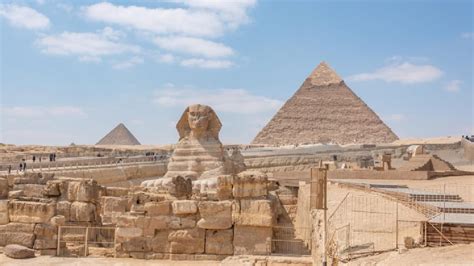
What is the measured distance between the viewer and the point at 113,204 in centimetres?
970

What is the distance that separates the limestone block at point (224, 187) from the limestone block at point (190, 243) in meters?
0.62

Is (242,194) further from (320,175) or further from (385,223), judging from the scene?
(385,223)

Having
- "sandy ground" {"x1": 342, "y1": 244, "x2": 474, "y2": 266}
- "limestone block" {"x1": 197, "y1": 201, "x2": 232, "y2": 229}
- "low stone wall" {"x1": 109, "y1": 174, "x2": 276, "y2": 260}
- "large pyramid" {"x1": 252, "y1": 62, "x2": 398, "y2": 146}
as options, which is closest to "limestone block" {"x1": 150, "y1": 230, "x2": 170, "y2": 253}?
"low stone wall" {"x1": 109, "y1": 174, "x2": 276, "y2": 260}

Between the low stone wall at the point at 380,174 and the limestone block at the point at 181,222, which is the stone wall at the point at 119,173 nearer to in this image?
the low stone wall at the point at 380,174

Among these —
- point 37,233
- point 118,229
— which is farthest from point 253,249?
point 37,233

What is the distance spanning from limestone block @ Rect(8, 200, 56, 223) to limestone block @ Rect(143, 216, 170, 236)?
168 cm

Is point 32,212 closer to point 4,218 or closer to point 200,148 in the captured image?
point 4,218

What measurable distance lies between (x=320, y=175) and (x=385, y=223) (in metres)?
2.15

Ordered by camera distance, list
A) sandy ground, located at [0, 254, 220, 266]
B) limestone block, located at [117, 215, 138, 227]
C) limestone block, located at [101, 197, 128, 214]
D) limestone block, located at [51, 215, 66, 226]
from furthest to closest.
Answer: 1. limestone block, located at [101, 197, 128, 214]
2. limestone block, located at [51, 215, 66, 226]
3. limestone block, located at [117, 215, 138, 227]
4. sandy ground, located at [0, 254, 220, 266]

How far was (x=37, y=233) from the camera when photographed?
868cm

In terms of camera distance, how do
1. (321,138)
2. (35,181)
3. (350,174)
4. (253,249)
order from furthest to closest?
(321,138) < (350,174) < (35,181) < (253,249)

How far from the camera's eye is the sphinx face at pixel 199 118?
20000mm

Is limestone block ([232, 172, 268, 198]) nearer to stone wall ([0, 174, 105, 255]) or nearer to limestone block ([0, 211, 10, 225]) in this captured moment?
stone wall ([0, 174, 105, 255])

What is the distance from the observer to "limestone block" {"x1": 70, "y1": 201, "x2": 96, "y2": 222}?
8.88 m
